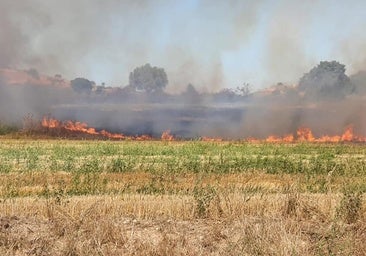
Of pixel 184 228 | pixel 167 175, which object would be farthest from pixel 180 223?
pixel 167 175

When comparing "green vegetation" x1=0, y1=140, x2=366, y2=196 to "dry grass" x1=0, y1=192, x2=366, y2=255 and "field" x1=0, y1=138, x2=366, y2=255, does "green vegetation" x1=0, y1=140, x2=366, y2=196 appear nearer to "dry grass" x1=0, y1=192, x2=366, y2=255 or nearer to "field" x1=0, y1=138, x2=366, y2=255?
"field" x1=0, y1=138, x2=366, y2=255

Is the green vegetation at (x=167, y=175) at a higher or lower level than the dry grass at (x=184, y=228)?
lower

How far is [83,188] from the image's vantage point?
72.6ft

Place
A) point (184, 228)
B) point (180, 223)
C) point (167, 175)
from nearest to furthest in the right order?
point (184, 228), point (180, 223), point (167, 175)

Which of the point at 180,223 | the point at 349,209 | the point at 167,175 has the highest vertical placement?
the point at 349,209

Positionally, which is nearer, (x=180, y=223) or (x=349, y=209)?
(x=180, y=223)

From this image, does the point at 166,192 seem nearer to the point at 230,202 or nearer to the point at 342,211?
the point at 230,202

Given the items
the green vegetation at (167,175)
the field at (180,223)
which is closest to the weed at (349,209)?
the field at (180,223)

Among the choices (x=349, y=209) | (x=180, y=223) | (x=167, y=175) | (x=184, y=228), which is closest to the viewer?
(x=184, y=228)

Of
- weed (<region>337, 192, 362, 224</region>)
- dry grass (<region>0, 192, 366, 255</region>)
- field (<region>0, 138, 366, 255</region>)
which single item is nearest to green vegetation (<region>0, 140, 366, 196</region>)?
field (<region>0, 138, 366, 255</region>)

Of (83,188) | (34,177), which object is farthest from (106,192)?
→ (34,177)

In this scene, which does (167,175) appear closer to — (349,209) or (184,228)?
(349,209)

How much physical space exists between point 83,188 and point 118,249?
11.4m

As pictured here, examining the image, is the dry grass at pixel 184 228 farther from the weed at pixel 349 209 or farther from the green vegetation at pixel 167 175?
the green vegetation at pixel 167 175
